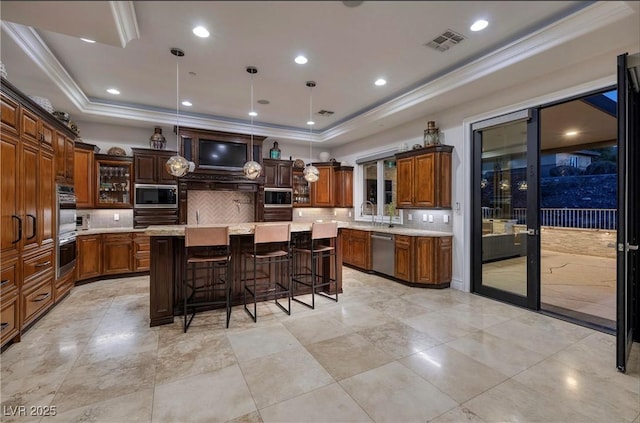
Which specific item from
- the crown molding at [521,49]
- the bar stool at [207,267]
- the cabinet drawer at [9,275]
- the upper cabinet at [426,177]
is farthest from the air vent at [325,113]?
the cabinet drawer at [9,275]

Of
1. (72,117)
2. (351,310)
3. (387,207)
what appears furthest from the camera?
(387,207)

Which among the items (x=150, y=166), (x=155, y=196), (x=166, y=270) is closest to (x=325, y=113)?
(x=150, y=166)

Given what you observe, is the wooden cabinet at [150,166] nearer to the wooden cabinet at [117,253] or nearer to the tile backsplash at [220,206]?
the tile backsplash at [220,206]

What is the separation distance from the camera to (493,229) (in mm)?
4336

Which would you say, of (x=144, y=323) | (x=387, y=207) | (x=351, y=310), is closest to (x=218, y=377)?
(x=144, y=323)

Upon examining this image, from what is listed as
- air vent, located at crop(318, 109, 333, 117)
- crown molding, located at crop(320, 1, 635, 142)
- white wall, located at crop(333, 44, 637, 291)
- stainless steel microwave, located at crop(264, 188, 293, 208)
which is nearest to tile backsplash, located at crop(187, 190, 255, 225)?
stainless steel microwave, located at crop(264, 188, 293, 208)

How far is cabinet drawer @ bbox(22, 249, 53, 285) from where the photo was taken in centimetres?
300

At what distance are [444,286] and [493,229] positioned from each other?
116cm

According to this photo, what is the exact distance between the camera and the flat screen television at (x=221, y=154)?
5.82 m

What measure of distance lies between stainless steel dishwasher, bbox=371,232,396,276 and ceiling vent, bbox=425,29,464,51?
298 centimetres

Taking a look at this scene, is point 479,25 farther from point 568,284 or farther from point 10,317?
point 10,317

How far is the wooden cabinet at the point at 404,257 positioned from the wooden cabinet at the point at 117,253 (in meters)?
4.82

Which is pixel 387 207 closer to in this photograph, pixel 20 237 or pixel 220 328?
pixel 220 328

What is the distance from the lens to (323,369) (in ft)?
7.85
